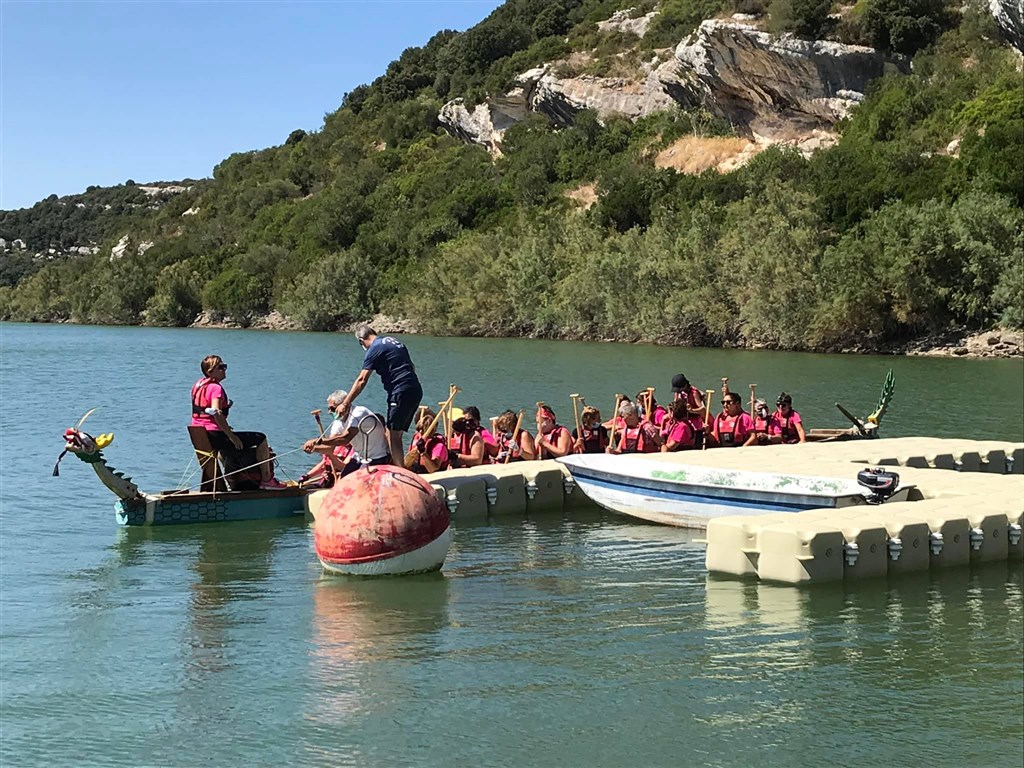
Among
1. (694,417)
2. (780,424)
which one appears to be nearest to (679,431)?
(694,417)

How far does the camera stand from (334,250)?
357 feet

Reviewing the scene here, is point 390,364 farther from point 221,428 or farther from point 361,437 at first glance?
point 221,428

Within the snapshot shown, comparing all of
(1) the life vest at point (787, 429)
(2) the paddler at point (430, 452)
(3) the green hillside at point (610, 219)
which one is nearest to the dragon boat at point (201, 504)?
(2) the paddler at point (430, 452)

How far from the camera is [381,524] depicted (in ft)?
46.7

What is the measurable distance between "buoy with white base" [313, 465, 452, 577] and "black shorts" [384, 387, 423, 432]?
145 cm

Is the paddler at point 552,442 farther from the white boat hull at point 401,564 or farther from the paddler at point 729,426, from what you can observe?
the white boat hull at point 401,564

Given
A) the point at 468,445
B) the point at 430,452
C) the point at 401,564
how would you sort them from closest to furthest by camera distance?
the point at 401,564, the point at 430,452, the point at 468,445

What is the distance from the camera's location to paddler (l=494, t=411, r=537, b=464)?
68.6 ft

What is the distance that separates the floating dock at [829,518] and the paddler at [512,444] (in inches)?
27.6

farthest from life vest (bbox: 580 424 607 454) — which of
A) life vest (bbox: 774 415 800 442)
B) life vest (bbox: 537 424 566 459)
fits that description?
life vest (bbox: 774 415 800 442)

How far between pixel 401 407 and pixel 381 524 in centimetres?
203

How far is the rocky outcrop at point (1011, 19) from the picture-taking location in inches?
2972

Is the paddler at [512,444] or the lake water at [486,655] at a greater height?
the paddler at [512,444]

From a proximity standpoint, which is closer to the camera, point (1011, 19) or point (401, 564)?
point (401, 564)
